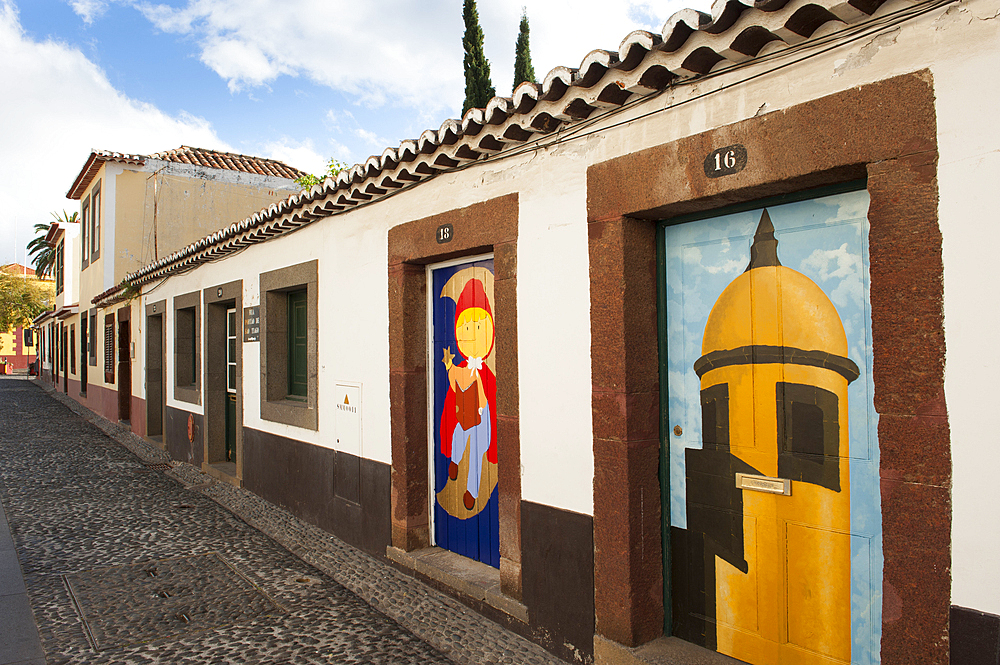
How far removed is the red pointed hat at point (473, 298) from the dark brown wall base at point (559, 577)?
4.58 ft

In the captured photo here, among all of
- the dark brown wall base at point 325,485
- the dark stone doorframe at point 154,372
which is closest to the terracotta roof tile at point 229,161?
the dark stone doorframe at point 154,372

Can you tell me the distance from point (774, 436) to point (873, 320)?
74 centimetres

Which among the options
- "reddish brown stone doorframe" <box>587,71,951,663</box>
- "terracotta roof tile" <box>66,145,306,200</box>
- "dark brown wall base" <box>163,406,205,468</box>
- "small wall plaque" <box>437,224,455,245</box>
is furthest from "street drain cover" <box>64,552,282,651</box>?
"terracotta roof tile" <box>66,145,306,200</box>

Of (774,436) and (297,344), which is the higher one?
(297,344)

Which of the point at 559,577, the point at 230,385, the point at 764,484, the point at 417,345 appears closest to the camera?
the point at 764,484

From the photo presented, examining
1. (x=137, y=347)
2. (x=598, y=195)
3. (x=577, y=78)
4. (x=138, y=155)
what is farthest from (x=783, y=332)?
(x=138, y=155)

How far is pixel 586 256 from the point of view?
132 inches

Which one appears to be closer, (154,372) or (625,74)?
(625,74)

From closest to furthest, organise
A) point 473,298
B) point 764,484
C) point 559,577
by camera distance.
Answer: point 764,484 < point 559,577 < point 473,298

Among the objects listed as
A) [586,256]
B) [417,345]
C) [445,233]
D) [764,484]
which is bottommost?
[764,484]

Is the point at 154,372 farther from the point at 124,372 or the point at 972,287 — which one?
the point at 972,287

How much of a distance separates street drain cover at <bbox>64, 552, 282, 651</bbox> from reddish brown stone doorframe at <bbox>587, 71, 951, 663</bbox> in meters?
2.61

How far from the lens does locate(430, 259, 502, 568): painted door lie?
4371 mm

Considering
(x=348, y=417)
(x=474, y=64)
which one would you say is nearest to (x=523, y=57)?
(x=474, y=64)
